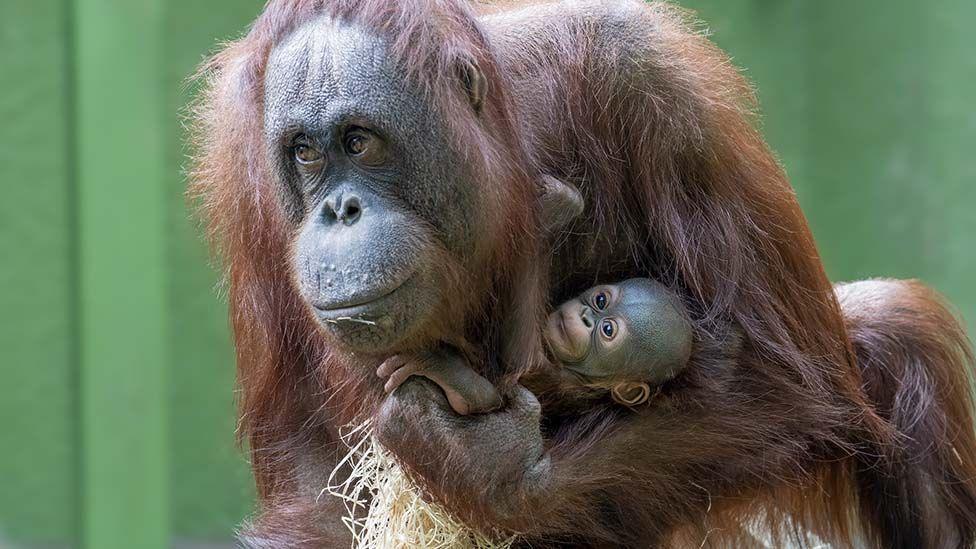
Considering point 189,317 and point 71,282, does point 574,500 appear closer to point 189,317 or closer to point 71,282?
point 71,282

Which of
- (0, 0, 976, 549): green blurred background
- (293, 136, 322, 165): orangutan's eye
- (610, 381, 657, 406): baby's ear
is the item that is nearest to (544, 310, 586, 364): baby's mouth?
(610, 381, 657, 406): baby's ear

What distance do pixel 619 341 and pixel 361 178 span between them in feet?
1.91

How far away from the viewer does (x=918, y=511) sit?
3016 millimetres

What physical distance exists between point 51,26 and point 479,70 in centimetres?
261

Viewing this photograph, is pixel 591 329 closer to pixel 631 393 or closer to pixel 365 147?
pixel 631 393

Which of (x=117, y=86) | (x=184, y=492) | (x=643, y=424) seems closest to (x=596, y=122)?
(x=643, y=424)

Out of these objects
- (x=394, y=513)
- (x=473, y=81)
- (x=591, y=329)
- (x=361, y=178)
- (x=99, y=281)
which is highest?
(x=473, y=81)

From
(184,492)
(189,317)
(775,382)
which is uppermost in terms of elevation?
(775,382)

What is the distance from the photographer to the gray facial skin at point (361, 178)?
2.13 m

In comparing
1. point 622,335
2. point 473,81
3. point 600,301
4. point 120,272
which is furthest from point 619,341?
point 120,272

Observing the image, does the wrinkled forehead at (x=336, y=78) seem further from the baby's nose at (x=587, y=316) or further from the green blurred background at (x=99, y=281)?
the green blurred background at (x=99, y=281)

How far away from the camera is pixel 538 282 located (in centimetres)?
253

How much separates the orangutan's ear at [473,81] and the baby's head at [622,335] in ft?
1.47

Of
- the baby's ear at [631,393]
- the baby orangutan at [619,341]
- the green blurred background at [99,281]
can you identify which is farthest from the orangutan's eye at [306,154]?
the green blurred background at [99,281]
